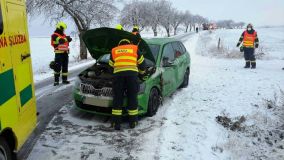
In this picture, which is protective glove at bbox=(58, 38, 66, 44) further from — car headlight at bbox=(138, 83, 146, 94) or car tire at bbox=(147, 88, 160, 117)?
car headlight at bbox=(138, 83, 146, 94)

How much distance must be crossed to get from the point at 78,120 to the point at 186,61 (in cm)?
439

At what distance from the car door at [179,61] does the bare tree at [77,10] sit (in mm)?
11638

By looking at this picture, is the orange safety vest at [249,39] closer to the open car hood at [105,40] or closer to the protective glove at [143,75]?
the open car hood at [105,40]

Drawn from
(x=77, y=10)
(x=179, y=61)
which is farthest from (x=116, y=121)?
(x=77, y=10)

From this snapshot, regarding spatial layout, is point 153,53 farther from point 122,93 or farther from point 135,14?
point 135,14

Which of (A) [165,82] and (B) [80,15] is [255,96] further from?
(B) [80,15]

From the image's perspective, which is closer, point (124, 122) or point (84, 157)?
point (84, 157)

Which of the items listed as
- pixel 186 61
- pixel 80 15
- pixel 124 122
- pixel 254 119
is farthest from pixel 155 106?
pixel 80 15

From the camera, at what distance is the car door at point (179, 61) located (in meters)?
8.70

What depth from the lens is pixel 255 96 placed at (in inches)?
350

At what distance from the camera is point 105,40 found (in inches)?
289

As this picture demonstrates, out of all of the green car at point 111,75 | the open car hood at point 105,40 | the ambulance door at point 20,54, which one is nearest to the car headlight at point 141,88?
the green car at point 111,75

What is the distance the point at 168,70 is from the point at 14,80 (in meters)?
4.34

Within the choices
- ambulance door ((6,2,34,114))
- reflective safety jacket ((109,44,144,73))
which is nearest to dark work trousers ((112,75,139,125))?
reflective safety jacket ((109,44,144,73))
